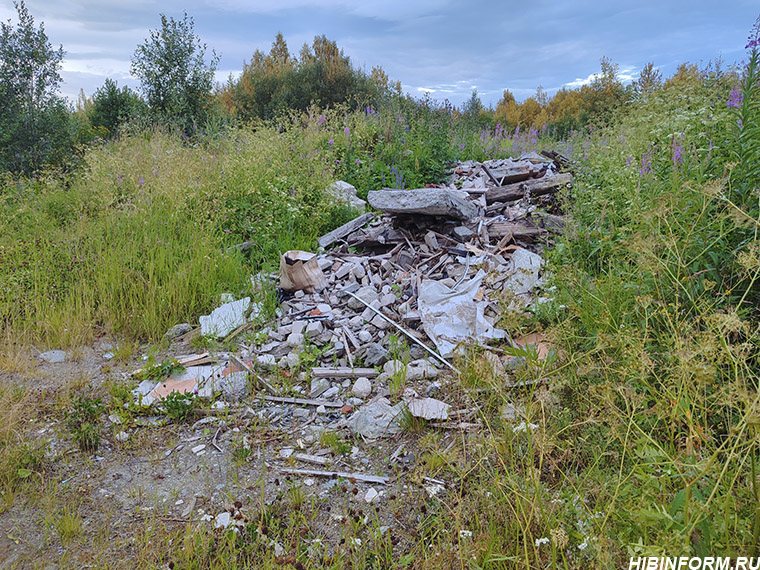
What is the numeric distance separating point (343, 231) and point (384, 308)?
185cm

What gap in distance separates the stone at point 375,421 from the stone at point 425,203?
264cm

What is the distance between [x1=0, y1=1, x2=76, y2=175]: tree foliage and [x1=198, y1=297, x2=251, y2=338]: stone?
6.94 metres

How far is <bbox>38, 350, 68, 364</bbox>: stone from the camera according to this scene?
440cm

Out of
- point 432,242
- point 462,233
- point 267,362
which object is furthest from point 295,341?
point 462,233

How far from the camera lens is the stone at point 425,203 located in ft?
17.6

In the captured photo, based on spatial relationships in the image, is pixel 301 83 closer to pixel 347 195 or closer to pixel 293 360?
pixel 347 195

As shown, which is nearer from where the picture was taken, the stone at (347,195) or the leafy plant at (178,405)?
the leafy plant at (178,405)

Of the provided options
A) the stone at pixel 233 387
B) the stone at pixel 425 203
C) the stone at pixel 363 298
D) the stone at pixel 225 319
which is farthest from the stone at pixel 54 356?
the stone at pixel 425 203

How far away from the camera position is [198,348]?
4.59 meters

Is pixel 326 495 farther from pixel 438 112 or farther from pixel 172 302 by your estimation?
pixel 438 112

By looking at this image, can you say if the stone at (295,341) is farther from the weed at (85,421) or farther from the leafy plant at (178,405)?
the weed at (85,421)

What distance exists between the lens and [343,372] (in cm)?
397

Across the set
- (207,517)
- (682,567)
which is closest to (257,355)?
(207,517)

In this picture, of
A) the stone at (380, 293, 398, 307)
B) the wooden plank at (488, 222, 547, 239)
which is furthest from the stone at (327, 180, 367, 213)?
the stone at (380, 293, 398, 307)
